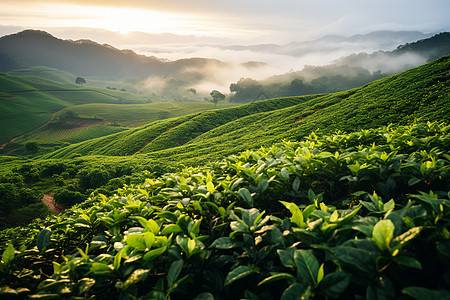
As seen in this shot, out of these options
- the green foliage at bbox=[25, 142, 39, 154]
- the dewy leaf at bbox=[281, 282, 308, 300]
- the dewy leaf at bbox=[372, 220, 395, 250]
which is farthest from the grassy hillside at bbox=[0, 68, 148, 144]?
the dewy leaf at bbox=[372, 220, 395, 250]

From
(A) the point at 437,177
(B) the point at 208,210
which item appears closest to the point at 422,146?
(A) the point at 437,177

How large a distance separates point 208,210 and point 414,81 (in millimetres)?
30147

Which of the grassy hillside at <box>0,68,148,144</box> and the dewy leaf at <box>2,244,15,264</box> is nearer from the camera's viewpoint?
the dewy leaf at <box>2,244,15,264</box>

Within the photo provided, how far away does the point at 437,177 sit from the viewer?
233cm

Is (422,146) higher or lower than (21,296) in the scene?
higher

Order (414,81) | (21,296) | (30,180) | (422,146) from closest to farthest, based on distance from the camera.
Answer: (21,296) < (422,146) < (30,180) < (414,81)

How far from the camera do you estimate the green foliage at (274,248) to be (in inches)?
47.6

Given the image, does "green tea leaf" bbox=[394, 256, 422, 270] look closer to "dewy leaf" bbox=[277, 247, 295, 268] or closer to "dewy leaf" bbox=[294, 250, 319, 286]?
"dewy leaf" bbox=[294, 250, 319, 286]

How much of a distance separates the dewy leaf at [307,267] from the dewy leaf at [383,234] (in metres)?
0.38

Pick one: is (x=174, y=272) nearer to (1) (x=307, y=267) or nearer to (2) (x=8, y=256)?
(1) (x=307, y=267)

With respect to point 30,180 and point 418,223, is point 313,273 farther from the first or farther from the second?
point 30,180

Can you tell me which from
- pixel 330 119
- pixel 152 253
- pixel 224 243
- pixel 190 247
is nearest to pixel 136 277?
pixel 152 253

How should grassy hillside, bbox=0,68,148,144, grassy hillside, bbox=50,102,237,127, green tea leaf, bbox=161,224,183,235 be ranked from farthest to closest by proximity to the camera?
grassy hillside, bbox=50,102,237,127
grassy hillside, bbox=0,68,148,144
green tea leaf, bbox=161,224,183,235

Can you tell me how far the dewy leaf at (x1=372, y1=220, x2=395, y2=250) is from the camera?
122cm
